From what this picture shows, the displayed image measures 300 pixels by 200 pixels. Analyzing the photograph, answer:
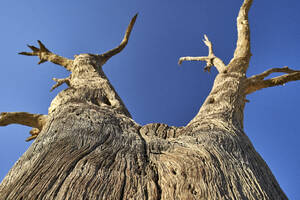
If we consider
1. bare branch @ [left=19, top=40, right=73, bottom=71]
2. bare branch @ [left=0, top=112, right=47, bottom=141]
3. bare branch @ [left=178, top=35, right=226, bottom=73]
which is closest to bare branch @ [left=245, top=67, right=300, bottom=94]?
bare branch @ [left=178, top=35, right=226, bottom=73]

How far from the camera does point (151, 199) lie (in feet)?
4.03

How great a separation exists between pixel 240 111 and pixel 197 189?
192cm

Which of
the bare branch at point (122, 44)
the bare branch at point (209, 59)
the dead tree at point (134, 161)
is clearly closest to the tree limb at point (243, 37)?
the bare branch at point (209, 59)

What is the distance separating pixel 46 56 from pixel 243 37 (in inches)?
147

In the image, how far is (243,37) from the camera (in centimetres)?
423

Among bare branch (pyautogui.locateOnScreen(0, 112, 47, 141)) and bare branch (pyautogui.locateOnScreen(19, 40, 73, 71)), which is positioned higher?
bare branch (pyautogui.locateOnScreen(19, 40, 73, 71))

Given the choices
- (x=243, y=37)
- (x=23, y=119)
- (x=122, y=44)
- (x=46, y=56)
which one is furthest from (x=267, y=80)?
(x=46, y=56)

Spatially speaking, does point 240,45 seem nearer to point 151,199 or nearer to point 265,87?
point 265,87

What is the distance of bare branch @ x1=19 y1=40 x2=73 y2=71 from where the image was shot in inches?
192

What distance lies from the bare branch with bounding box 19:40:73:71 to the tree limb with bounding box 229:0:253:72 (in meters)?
2.94

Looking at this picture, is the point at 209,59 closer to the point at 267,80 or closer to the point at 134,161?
the point at 267,80

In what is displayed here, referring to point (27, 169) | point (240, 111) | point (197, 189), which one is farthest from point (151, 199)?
point (240, 111)

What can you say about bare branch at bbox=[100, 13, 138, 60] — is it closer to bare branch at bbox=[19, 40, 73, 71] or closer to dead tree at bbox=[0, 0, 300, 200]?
bare branch at bbox=[19, 40, 73, 71]

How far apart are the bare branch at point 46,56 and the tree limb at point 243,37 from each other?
9.64 feet
